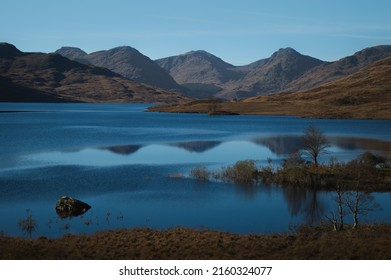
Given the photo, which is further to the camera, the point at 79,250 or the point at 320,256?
the point at 79,250

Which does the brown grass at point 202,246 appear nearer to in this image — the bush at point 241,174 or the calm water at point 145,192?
the calm water at point 145,192

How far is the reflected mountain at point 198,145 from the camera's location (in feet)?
320

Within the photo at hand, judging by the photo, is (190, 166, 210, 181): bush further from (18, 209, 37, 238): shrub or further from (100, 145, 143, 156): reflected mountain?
(100, 145, 143, 156): reflected mountain

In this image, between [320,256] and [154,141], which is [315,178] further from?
[154,141]

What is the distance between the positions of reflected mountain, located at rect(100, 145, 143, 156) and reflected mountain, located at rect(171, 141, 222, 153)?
1009 cm

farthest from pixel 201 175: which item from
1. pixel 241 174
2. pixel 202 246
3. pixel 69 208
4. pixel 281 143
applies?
pixel 281 143

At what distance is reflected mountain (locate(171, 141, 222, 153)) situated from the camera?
97.6 meters

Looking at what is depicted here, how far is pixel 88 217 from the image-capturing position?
43.0m

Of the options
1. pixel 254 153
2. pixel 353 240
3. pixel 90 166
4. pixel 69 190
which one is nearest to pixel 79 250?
pixel 353 240

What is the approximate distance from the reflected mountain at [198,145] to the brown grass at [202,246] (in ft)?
207

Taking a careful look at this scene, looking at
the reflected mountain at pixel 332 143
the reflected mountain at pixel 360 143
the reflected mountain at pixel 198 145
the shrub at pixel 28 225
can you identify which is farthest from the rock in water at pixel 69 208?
the reflected mountain at pixel 360 143

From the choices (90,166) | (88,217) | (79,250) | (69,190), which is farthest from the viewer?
(90,166)
